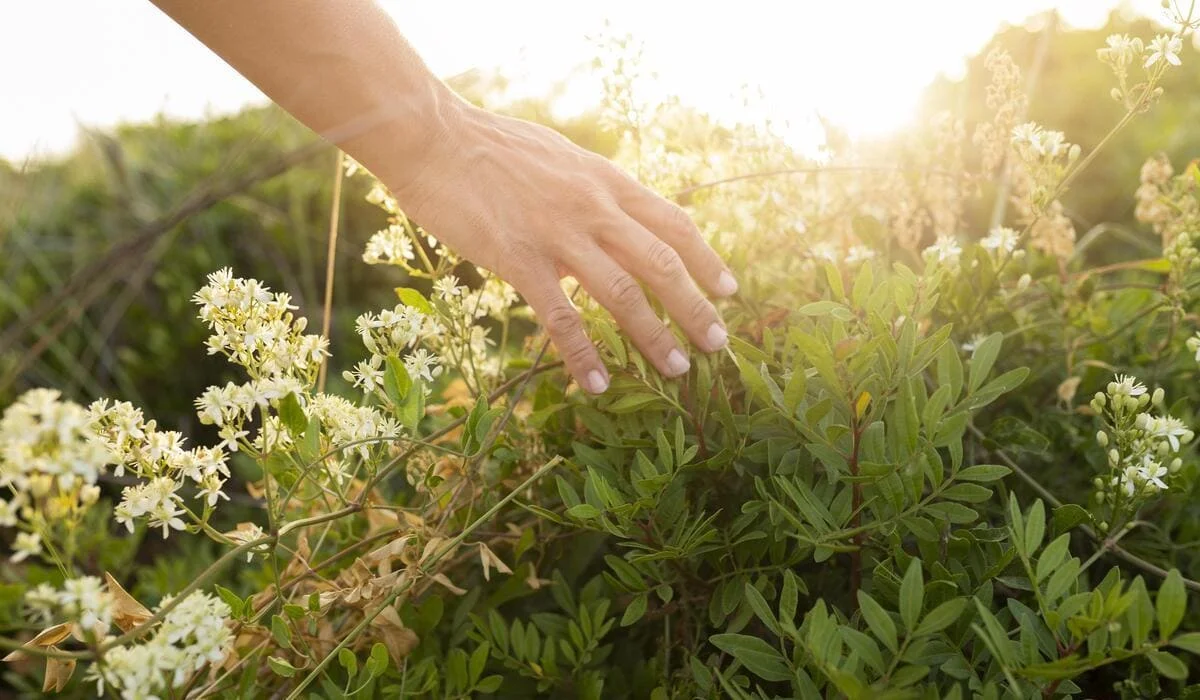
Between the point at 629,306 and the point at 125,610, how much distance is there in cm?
75

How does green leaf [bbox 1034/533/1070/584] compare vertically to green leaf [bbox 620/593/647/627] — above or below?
above

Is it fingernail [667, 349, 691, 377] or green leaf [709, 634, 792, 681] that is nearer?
green leaf [709, 634, 792, 681]

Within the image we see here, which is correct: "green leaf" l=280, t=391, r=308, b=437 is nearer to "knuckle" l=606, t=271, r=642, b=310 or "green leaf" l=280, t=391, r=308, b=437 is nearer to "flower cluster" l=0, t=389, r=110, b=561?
"flower cluster" l=0, t=389, r=110, b=561

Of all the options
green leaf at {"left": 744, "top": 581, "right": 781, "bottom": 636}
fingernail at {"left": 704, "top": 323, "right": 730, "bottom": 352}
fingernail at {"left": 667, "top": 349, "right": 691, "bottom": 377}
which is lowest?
green leaf at {"left": 744, "top": 581, "right": 781, "bottom": 636}

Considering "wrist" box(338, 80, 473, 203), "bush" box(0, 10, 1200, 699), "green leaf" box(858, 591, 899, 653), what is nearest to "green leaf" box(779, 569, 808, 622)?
"bush" box(0, 10, 1200, 699)

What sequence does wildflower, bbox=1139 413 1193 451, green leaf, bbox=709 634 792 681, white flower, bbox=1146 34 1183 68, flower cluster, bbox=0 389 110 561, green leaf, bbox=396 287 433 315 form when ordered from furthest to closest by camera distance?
1. green leaf, bbox=396 287 433 315
2. white flower, bbox=1146 34 1183 68
3. wildflower, bbox=1139 413 1193 451
4. green leaf, bbox=709 634 792 681
5. flower cluster, bbox=0 389 110 561

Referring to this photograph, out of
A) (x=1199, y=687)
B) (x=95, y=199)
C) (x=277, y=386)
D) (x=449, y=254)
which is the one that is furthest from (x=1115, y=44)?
(x=95, y=199)

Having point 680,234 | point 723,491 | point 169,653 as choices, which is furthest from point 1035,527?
point 169,653

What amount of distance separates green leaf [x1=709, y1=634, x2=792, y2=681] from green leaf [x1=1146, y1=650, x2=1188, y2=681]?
0.35 metres

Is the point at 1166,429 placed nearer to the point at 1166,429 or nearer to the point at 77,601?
the point at 1166,429

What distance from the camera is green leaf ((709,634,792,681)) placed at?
102 centimetres

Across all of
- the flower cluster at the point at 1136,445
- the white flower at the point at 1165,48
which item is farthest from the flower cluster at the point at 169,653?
the white flower at the point at 1165,48

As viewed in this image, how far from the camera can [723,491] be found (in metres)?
1.32

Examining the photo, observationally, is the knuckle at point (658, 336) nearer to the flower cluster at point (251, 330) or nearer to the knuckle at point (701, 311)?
the knuckle at point (701, 311)
